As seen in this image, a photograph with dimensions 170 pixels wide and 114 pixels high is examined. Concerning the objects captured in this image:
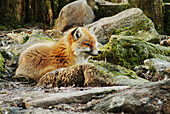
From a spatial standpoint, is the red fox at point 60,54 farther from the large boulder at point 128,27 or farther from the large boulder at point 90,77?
the large boulder at point 128,27

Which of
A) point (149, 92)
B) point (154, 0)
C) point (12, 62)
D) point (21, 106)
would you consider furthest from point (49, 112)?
point (154, 0)

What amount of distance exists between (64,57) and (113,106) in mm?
3983

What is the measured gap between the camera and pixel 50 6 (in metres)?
16.0

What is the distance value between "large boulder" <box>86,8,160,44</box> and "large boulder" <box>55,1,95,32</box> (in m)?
2.91

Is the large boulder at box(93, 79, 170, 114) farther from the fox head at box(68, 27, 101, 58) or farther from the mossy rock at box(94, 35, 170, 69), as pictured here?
the mossy rock at box(94, 35, 170, 69)

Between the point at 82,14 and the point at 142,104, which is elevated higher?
the point at 82,14

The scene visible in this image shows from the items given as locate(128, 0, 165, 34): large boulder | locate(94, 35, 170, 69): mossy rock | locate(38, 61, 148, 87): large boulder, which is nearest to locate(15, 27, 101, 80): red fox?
locate(94, 35, 170, 69): mossy rock

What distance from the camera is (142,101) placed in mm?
2535

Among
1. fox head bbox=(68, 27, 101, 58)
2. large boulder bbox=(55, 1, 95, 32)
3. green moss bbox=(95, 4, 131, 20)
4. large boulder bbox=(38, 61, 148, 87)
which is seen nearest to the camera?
large boulder bbox=(38, 61, 148, 87)

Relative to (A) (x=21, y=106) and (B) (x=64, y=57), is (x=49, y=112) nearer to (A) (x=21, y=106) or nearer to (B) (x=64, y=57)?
(A) (x=21, y=106)

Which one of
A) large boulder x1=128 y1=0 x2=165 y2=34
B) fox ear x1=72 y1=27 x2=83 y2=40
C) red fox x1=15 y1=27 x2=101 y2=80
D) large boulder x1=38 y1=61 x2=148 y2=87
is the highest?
large boulder x1=128 y1=0 x2=165 y2=34

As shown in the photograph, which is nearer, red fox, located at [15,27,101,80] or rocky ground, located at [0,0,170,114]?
rocky ground, located at [0,0,170,114]

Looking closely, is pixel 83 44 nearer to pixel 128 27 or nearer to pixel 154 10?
pixel 128 27

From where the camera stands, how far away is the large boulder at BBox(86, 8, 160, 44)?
10156 mm
